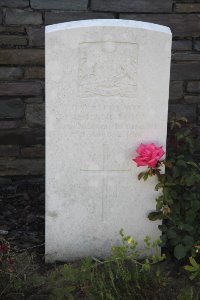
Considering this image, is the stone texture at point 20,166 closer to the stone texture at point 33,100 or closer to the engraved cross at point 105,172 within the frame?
the stone texture at point 33,100

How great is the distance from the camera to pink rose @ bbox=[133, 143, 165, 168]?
2580 millimetres

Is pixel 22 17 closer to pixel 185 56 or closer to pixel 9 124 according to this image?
pixel 9 124

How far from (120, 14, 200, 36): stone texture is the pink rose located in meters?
1.39

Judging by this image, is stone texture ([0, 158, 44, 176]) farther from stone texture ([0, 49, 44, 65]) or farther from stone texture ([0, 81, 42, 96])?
stone texture ([0, 49, 44, 65])

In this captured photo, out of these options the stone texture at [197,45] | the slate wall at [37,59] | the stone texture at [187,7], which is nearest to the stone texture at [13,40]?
the slate wall at [37,59]

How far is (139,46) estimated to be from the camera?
2.57 m

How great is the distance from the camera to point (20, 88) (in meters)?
3.69

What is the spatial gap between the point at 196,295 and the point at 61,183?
0.93 meters

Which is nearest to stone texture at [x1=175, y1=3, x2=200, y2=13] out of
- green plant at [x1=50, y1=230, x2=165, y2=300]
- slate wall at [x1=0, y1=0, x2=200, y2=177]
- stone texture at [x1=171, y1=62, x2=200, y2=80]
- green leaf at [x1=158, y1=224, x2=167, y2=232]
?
slate wall at [x1=0, y1=0, x2=200, y2=177]

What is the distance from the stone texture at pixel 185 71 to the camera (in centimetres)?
377

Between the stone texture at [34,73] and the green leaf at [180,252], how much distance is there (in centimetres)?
173

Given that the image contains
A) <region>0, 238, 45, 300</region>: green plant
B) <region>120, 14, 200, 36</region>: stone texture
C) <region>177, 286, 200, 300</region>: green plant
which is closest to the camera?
<region>177, 286, 200, 300</region>: green plant

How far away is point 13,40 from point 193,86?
4.66 feet

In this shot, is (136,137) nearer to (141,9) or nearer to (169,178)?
(169,178)
